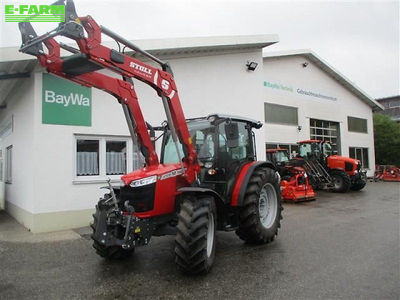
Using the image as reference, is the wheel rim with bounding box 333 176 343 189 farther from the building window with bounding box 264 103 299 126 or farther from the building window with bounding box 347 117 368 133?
the building window with bounding box 347 117 368 133

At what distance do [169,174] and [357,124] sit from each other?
22028 millimetres

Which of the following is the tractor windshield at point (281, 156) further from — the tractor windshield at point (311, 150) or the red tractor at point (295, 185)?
the tractor windshield at point (311, 150)

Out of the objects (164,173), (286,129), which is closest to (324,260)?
(164,173)

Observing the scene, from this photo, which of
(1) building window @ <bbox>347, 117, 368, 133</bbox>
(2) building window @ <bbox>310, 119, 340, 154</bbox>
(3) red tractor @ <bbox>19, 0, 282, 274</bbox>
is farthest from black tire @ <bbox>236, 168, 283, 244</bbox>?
(1) building window @ <bbox>347, 117, 368, 133</bbox>

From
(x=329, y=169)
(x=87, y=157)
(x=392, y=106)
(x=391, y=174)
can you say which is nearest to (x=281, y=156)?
(x=329, y=169)

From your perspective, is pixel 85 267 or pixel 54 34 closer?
pixel 54 34

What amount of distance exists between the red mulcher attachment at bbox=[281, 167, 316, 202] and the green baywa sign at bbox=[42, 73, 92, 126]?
731cm

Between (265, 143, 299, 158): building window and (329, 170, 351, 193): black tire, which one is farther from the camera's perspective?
(265, 143, 299, 158): building window

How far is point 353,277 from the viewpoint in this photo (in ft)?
13.5

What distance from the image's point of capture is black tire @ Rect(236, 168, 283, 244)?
17.0 feet

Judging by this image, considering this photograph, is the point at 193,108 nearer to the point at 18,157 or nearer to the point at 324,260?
the point at 18,157

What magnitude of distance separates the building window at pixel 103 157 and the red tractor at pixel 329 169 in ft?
29.1

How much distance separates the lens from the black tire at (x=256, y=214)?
5.18 m

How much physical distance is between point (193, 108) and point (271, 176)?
4.34m
